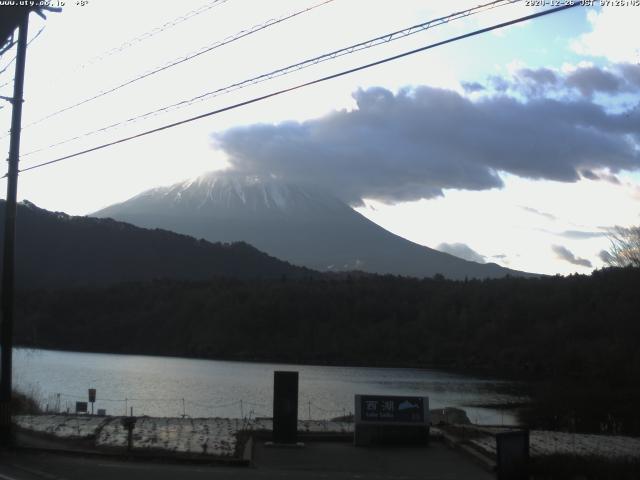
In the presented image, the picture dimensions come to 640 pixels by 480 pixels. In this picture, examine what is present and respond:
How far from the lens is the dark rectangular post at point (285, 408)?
16.7 meters

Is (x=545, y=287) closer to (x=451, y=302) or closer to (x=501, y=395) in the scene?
(x=451, y=302)

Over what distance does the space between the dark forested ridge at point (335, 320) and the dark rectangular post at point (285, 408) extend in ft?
223

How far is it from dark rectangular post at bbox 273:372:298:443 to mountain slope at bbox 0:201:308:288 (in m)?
96.5

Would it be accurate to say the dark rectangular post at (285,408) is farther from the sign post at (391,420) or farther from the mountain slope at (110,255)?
the mountain slope at (110,255)

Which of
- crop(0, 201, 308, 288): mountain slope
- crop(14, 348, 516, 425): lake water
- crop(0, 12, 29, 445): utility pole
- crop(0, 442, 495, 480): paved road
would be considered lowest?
crop(14, 348, 516, 425): lake water

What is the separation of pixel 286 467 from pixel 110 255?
441ft

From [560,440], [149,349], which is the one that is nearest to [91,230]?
[149,349]

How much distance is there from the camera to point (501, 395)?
56375mm

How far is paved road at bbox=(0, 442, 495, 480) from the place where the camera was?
14.0 metres

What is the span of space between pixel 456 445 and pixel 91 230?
5167 inches

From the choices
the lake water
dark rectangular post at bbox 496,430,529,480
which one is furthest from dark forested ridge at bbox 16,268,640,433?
dark rectangular post at bbox 496,430,529,480

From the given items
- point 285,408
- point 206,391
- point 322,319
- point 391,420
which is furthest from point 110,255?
point 391,420

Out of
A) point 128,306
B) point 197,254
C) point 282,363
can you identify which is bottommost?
point 282,363

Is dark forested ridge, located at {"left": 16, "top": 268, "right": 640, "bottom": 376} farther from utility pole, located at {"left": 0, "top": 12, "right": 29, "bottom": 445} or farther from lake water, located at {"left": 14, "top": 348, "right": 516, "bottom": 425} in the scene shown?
utility pole, located at {"left": 0, "top": 12, "right": 29, "bottom": 445}
